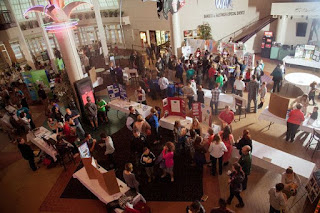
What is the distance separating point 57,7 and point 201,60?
22.3 ft

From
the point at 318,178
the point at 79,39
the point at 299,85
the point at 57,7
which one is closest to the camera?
the point at 318,178

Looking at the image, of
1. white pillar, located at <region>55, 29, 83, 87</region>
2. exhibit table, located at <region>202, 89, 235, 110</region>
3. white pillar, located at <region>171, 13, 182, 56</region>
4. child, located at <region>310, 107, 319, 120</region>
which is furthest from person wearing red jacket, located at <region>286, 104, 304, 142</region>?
white pillar, located at <region>171, 13, 182, 56</region>

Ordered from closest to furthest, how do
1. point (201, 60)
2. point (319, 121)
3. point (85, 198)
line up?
1. point (85, 198)
2. point (319, 121)
3. point (201, 60)

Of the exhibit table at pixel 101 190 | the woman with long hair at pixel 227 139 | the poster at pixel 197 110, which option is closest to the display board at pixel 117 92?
the poster at pixel 197 110

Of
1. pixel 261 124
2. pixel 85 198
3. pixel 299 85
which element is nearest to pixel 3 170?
pixel 85 198

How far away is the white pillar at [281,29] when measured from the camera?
1452 centimetres

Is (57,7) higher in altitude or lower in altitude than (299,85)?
higher

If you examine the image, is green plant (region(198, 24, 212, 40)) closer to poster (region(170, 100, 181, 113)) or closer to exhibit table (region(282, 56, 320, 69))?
exhibit table (region(282, 56, 320, 69))

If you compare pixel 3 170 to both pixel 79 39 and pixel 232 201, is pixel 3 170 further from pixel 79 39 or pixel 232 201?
pixel 79 39

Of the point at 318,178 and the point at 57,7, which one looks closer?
the point at 318,178

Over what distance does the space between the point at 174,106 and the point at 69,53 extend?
183 inches

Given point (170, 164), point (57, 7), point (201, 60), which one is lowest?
point (170, 164)

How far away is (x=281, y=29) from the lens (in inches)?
581

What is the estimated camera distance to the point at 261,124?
8.44 metres
